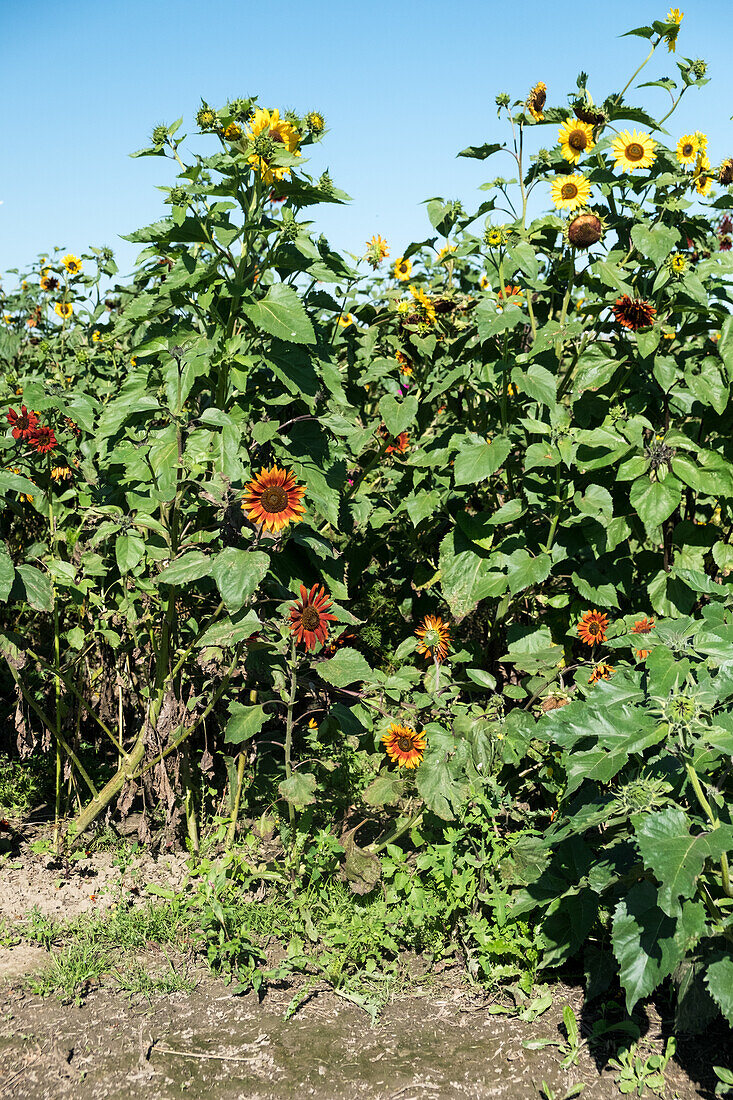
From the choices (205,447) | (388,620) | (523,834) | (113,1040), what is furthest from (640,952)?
(388,620)

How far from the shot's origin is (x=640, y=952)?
6.77 feet

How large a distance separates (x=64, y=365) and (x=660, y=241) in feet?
8.74

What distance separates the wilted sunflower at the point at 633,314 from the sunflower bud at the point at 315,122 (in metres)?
1.23

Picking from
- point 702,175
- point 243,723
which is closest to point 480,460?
point 243,723

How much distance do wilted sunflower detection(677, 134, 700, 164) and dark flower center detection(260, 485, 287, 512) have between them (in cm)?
214

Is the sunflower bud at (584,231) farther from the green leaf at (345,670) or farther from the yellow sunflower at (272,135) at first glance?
the green leaf at (345,670)

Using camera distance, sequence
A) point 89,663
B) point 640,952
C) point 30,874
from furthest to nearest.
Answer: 1. point 89,663
2. point 30,874
3. point 640,952

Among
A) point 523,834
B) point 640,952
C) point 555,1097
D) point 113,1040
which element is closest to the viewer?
point 640,952

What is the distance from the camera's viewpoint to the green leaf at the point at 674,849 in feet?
6.17

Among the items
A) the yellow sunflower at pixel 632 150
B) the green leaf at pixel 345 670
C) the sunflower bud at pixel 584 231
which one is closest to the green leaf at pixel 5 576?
the green leaf at pixel 345 670

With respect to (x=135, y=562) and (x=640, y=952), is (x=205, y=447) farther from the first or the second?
(x=640, y=952)

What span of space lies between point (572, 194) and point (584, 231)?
0.29 m

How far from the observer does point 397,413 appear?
3.61 metres

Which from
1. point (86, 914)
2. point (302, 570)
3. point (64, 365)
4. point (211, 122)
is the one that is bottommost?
point (86, 914)
